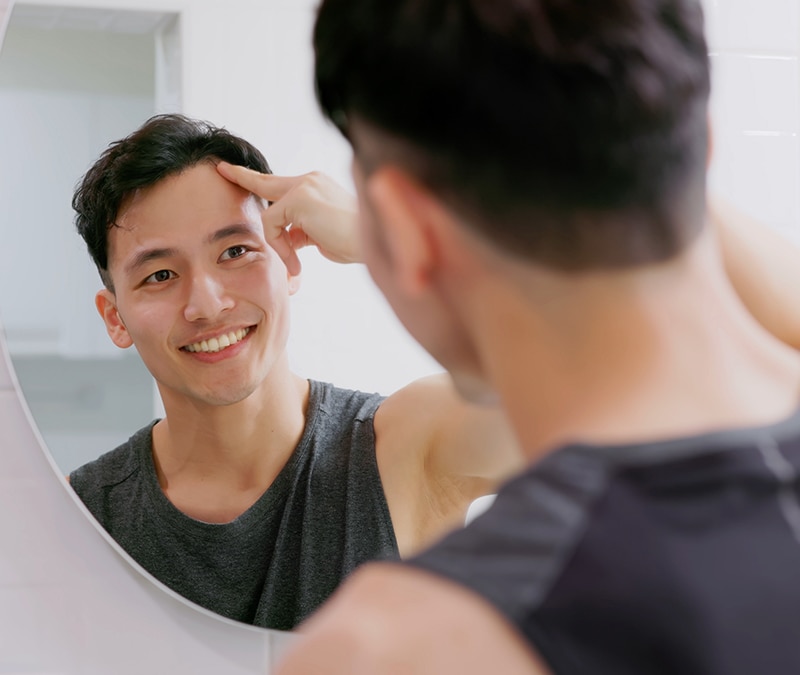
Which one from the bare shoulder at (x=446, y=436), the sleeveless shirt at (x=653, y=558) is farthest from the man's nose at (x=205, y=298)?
the sleeveless shirt at (x=653, y=558)

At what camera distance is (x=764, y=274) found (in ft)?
2.91

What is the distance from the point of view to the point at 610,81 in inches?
18.0

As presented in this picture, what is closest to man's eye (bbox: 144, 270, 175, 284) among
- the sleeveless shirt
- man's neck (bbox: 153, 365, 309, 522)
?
man's neck (bbox: 153, 365, 309, 522)

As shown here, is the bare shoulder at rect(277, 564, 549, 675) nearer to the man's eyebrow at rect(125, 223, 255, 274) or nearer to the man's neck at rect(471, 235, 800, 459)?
the man's neck at rect(471, 235, 800, 459)

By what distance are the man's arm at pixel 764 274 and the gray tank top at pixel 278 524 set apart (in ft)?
1.18

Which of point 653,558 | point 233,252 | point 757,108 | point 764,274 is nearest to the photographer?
point 653,558

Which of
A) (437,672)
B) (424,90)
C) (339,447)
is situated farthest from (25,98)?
(437,672)

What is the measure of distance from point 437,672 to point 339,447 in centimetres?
61

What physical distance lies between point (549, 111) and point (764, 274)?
1.62 ft

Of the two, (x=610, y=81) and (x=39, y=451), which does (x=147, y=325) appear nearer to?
(x=39, y=451)

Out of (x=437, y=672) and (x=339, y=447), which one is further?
(x=339, y=447)

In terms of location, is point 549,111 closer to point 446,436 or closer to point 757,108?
point 446,436

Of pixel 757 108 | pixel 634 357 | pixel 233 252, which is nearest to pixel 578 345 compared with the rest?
pixel 634 357

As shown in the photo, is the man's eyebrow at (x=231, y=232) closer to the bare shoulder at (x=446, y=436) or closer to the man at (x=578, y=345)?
the bare shoulder at (x=446, y=436)
